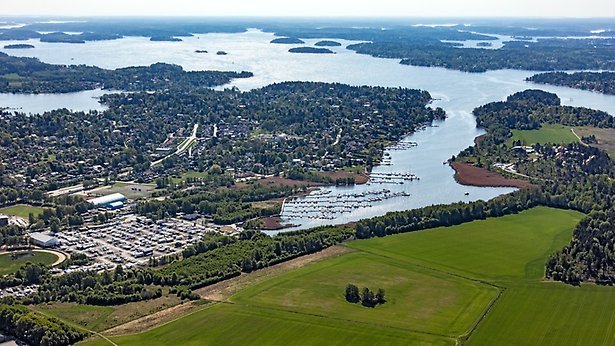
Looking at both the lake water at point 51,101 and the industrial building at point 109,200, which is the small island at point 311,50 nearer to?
the lake water at point 51,101

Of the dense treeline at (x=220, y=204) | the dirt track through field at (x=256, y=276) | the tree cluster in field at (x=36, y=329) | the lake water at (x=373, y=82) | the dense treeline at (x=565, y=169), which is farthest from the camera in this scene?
the lake water at (x=373, y=82)

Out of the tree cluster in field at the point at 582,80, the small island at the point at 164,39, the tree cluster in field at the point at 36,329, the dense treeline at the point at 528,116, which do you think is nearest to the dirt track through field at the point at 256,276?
the tree cluster in field at the point at 36,329

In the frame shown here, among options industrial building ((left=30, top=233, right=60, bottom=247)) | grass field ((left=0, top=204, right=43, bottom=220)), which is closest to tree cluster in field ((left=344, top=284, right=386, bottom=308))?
industrial building ((left=30, top=233, right=60, bottom=247))

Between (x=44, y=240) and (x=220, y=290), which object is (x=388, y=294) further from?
(x=44, y=240)

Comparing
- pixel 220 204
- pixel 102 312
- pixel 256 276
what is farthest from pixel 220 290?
pixel 220 204

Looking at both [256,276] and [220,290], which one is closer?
[220,290]

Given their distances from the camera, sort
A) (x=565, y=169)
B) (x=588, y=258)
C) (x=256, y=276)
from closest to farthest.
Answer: (x=256, y=276)
(x=588, y=258)
(x=565, y=169)

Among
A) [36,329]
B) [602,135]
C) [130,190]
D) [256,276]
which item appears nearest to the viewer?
[36,329]
